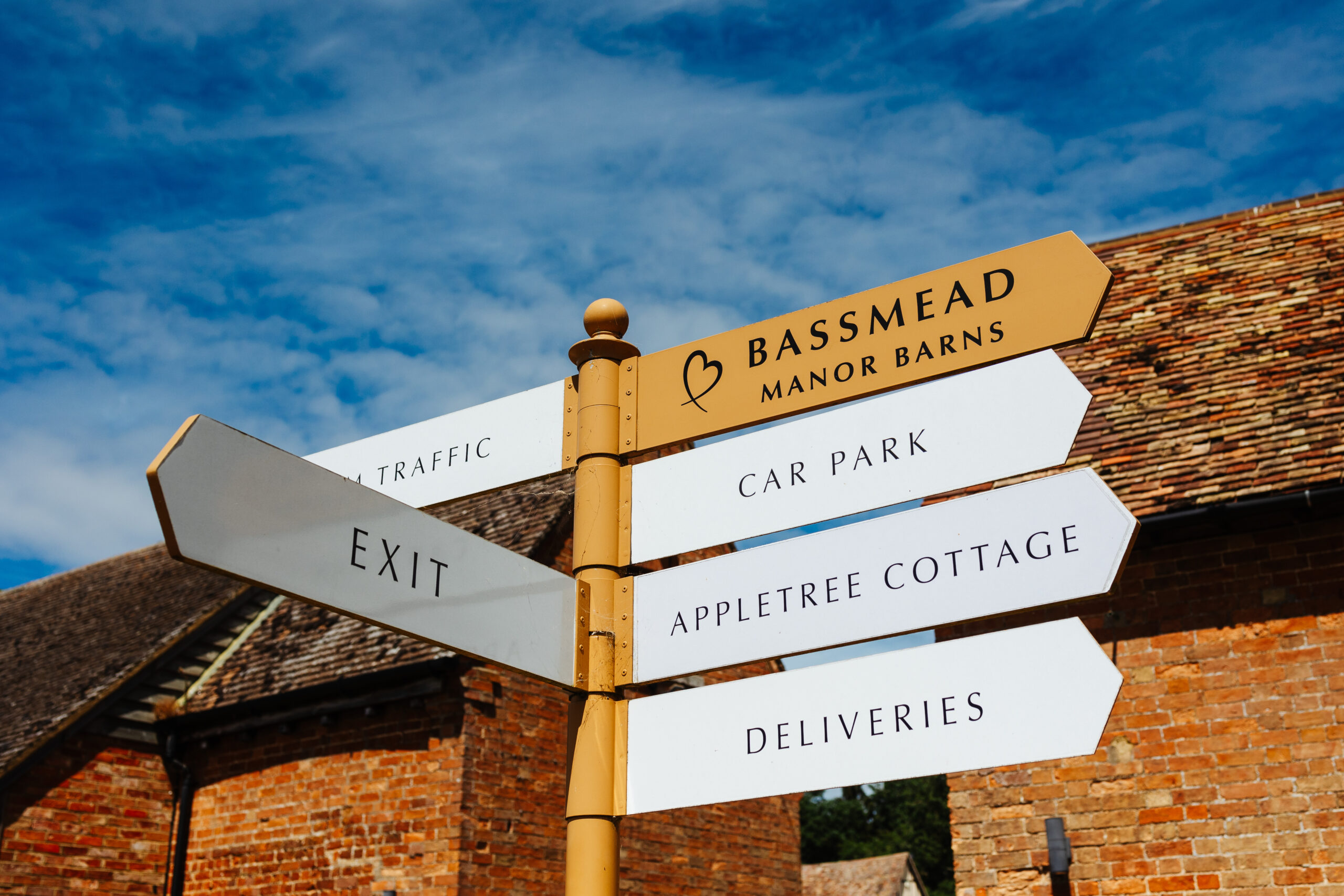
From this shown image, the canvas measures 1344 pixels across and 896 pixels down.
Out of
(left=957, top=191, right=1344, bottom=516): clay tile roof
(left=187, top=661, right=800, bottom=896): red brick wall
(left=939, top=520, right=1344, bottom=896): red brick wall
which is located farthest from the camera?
(left=187, top=661, right=800, bottom=896): red brick wall

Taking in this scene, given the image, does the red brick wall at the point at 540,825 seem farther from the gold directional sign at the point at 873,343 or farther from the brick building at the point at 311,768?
the gold directional sign at the point at 873,343

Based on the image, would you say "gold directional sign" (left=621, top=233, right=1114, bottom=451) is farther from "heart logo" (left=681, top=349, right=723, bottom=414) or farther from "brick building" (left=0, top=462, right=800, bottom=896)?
"brick building" (left=0, top=462, right=800, bottom=896)

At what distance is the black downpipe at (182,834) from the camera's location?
37.0ft

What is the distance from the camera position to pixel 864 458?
2922mm

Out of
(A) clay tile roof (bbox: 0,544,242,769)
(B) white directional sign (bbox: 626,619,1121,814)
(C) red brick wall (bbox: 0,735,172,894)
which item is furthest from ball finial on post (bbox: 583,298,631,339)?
(C) red brick wall (bbox: 0,735,172,894)

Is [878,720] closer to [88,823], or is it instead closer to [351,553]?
[351,553]

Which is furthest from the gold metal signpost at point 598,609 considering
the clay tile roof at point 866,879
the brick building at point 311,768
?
the clay tile roof at point 866,879

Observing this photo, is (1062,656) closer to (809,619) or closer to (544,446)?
(809,619)

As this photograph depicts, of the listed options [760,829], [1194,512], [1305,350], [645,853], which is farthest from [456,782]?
[1305,350]

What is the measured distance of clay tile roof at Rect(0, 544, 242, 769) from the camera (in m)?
11.5

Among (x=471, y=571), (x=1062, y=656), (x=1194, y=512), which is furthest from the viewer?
(x=1194, y=512)

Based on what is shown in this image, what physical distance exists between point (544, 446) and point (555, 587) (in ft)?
1.73

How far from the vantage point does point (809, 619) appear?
2.79 meters

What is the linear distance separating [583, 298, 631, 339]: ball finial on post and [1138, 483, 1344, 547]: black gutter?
517cm
